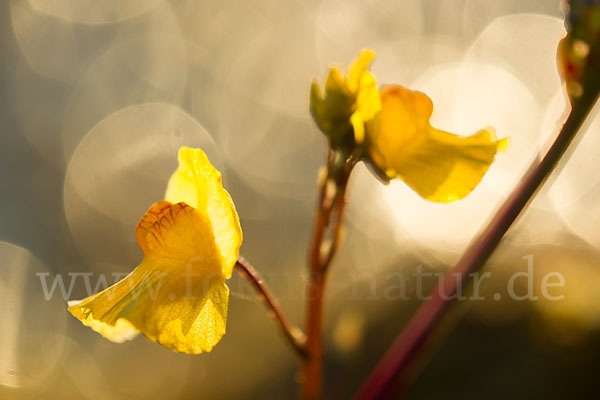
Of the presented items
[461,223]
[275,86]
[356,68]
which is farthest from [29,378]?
[275,86]

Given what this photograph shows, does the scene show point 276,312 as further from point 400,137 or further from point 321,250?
A: point 400,137

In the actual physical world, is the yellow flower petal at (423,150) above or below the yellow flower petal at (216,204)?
above

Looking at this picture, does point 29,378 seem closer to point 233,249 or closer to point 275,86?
point 233,249

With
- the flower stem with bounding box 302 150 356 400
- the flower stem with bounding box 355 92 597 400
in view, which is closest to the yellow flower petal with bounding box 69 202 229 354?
the flower stem with bounding box 302 150 356 400

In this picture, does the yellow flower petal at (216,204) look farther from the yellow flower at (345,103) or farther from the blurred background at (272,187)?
the blurred background at (272,187)

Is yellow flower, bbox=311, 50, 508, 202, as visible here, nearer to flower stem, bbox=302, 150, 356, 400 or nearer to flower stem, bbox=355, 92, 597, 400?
flower stem, bbox=302, 150, 356, 400

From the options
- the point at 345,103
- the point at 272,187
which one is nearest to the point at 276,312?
the point at 345,103

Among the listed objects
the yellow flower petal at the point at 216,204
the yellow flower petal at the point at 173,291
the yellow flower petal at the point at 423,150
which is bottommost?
the yellow flower petal at the point at 173,291

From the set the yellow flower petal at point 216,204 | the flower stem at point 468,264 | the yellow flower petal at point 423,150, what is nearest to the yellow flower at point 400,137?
the yellow flower petal at point 423,150
